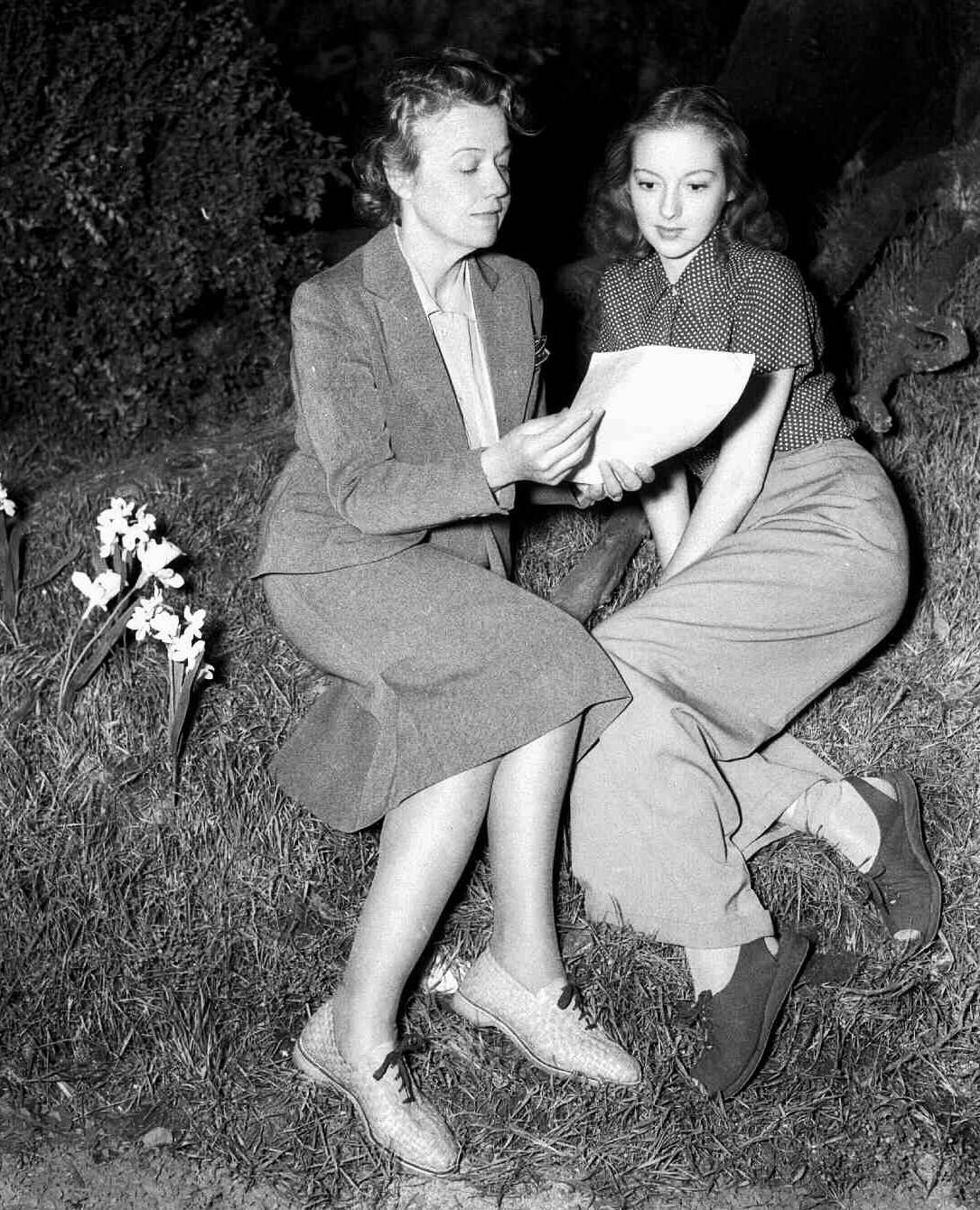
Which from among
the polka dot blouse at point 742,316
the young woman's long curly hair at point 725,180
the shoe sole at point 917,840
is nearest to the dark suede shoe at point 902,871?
the shoe sole at point 917,840

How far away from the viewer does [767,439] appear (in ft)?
9.46

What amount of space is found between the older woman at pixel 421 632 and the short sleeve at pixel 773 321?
436mm

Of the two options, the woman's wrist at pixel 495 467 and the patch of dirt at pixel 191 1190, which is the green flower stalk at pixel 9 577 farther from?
the woman's wrist at pixel 495 467

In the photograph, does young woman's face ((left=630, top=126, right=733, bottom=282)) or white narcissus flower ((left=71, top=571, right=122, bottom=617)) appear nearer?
young woman's face ((left=630, top=126, right=733, bottom=282))

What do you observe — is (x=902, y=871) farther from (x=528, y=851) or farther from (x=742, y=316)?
(x=742, y=316)

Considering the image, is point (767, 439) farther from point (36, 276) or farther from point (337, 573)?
point (36, 276)

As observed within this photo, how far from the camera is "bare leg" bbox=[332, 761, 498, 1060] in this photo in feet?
8.25

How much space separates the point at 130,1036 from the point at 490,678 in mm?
1064

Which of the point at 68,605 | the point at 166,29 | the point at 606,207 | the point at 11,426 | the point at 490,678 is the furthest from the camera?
the point at 11,426

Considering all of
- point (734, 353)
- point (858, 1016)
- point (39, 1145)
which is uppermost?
point (734, 353)

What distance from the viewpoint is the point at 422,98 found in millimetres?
2639

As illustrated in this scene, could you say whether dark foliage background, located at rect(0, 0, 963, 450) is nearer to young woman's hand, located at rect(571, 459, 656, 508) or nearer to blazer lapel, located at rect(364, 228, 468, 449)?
blazer lapel, located at rect(364, 228, 468, 449)

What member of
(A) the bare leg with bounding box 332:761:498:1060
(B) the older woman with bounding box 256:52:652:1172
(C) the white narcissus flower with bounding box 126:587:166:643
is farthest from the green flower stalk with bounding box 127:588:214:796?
(A) the bare leg with bounding box 332:761:498:1060

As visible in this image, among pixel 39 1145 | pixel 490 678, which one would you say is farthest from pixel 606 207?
pixel 39 1145
